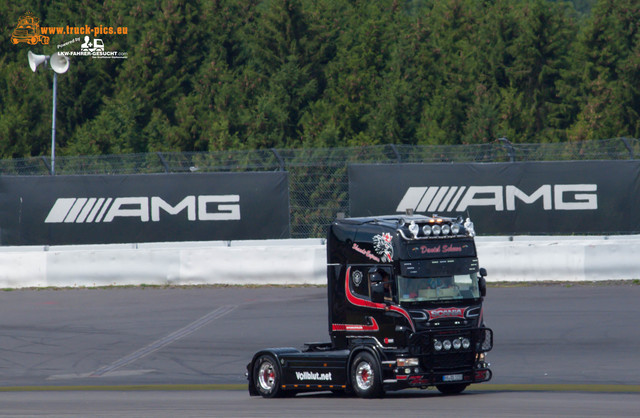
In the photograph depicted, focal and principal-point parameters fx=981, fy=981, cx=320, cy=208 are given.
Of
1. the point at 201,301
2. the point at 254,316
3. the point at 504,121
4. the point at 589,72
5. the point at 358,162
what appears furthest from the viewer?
the point at 589,72

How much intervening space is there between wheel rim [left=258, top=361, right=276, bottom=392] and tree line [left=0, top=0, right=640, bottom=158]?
34.2 metres

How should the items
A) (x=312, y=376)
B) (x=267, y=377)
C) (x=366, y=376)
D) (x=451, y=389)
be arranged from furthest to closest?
(x=267, y=377) < (x=451, y=389) < (x=312, y=376) < (x=366, y=376)

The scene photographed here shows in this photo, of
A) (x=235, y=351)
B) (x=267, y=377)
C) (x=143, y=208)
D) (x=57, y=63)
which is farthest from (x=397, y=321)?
(x=57, y=63)

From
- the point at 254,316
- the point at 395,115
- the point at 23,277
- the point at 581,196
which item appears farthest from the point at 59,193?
the point at 395,115

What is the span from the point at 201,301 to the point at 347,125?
3395cm

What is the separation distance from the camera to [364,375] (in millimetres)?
11641

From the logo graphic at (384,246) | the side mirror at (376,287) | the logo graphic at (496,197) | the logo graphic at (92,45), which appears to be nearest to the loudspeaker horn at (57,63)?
the logo graphic at (496,197)

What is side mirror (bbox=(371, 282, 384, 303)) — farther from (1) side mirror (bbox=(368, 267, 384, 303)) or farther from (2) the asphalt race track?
(2) the asphalt race track

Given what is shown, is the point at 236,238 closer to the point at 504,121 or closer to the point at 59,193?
the point at 59,193

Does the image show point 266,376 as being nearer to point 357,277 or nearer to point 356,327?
point 356,327

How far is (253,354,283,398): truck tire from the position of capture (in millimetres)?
12234

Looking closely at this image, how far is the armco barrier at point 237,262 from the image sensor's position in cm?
2091

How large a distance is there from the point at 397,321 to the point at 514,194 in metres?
10.7

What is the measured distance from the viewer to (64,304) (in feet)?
66.9
